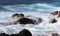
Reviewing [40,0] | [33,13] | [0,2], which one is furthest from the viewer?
[40,0]

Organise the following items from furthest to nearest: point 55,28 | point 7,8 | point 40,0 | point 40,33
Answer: point 40,0 → point 7,8 → point 55,28 → point 40,33

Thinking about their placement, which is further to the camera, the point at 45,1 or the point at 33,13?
the point at 45,1

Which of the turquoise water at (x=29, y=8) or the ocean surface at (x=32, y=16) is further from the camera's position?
the turquoise water at (x=29, y=8)

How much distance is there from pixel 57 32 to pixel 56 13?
15.5 ft

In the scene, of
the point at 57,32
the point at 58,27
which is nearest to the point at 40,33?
the point at 57,32

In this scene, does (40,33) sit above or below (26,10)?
above

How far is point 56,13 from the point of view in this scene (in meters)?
15.4

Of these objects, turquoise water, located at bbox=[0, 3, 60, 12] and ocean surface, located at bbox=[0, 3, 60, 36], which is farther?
turquoise water, located at bbox=[0, 3, 60, 12]

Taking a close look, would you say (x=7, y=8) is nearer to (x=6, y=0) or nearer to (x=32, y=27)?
(x=6, y=0)

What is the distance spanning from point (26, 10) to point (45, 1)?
3.30 metres

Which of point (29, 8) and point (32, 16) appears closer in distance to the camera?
point (32, 16)

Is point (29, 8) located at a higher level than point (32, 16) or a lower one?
lower

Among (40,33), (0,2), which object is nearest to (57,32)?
(40,33)

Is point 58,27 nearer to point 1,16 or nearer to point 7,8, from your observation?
point 1,16
